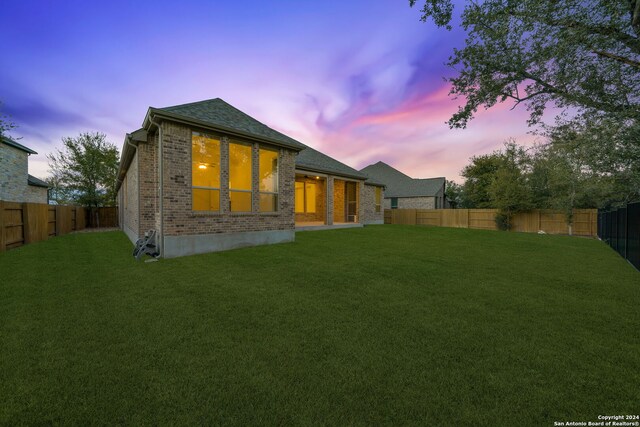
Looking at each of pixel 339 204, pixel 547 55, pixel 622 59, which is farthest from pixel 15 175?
pixel 622 59

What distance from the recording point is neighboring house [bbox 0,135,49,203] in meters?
16.0

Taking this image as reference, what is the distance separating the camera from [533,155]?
2116 centimetres

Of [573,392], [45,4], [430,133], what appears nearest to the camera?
[573,392]

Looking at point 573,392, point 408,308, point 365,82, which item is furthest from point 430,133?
point 573,392

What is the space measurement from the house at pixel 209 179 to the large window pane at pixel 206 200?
0.02 m

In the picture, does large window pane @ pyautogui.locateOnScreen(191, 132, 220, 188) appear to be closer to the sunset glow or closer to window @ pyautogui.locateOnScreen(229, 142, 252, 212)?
window @ pyautogui.locateOnScreen(229, 142, 252, 212)

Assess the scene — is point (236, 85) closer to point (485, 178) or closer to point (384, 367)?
point (384, 367)

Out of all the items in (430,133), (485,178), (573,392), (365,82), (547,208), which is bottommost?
(573,392)

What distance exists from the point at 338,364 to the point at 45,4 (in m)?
15.1

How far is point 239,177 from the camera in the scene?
8914 millimetres

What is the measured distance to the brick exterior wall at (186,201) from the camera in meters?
7.32

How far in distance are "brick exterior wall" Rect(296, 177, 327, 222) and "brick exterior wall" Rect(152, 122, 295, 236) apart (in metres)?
7.48

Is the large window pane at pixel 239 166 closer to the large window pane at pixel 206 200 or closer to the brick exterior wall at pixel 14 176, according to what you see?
the large window pane at pixel 206 200

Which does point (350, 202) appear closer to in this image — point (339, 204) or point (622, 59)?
point (339, 204)
